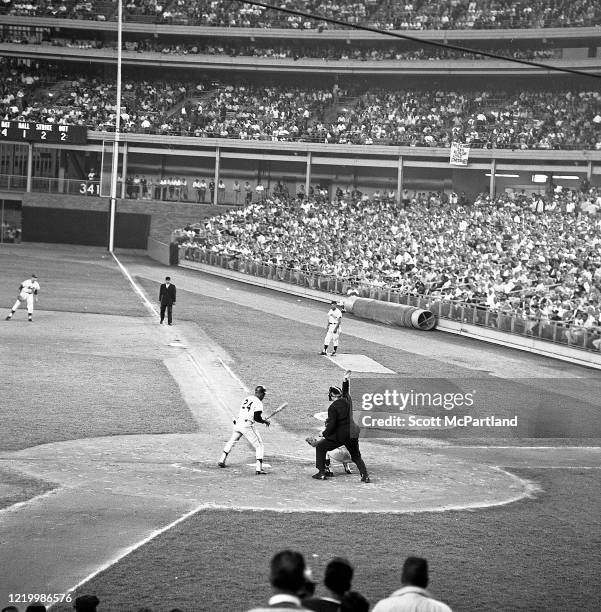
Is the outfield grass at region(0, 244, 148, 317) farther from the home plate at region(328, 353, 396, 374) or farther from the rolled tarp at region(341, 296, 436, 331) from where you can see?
the home plate at region(328, 353, 396, 374)

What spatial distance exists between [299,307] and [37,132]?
97.2ft

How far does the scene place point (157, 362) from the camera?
27266 mm

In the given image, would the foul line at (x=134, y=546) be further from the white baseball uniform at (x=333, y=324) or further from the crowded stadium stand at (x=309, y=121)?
the crowded stadium stand at (x=309, y=121)

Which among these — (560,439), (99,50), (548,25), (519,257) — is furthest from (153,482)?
(99,50)

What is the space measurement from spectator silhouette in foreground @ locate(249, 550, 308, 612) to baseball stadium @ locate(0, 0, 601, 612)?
0.06ft

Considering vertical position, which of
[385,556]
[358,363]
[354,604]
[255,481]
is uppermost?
[354,604]

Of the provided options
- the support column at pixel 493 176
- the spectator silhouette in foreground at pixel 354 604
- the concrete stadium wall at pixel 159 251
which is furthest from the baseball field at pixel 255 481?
the concrete stadium wall at pixel 159 251

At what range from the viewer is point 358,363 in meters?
29.2

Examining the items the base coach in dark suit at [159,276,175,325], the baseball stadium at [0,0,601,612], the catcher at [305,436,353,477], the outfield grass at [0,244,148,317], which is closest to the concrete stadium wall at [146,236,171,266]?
the baseball stadium at [0,0,601,612]

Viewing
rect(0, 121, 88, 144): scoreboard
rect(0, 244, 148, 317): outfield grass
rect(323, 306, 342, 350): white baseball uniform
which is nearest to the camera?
rect(323, 306, 342, 350): white baseball uniform

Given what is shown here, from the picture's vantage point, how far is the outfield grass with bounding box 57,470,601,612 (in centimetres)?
1071

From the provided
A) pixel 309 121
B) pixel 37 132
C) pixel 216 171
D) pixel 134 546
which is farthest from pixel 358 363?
pixel 37 132

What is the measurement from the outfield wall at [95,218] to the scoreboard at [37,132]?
11.5ft

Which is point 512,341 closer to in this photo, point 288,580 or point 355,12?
point 288,580
